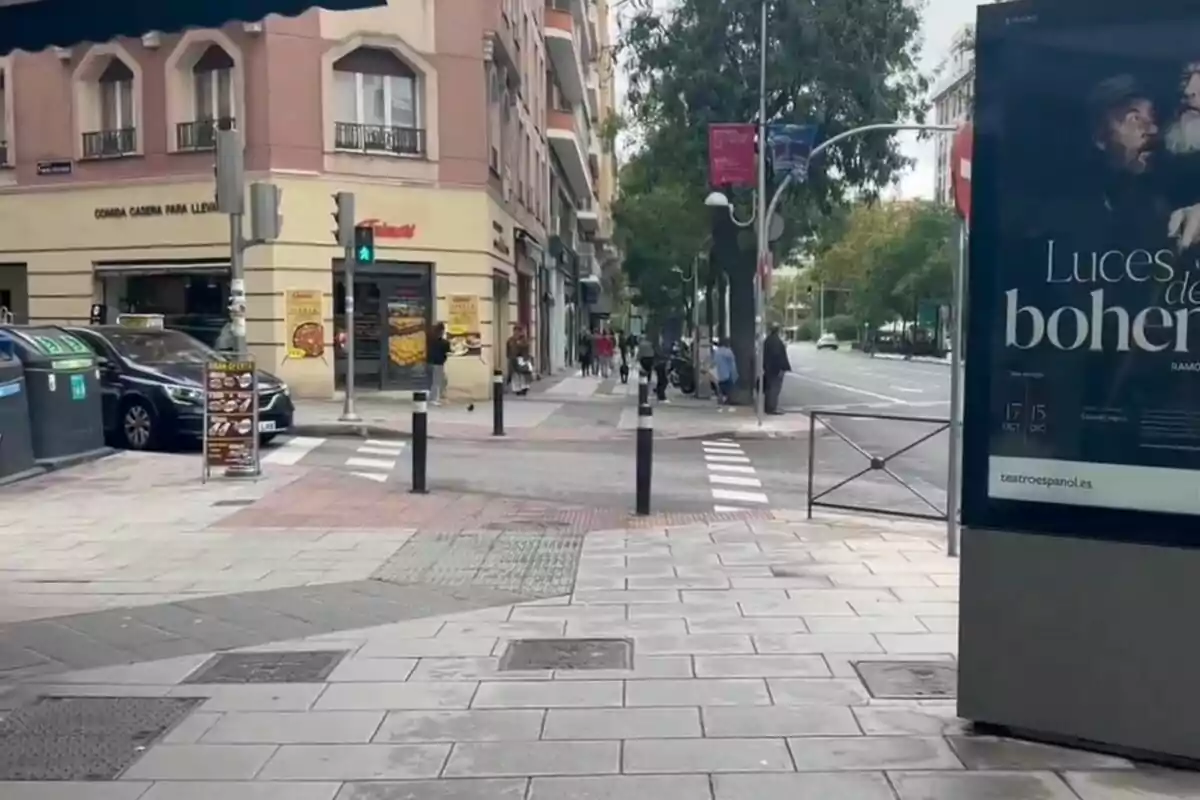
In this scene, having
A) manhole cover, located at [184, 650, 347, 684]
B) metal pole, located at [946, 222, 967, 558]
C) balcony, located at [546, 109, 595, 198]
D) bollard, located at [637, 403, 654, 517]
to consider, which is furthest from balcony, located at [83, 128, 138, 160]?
manhole cover, located at [184, 650, 347, 684]

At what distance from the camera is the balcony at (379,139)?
26.8 metres

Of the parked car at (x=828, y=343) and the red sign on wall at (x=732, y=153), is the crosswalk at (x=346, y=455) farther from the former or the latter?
the parked car at (x=828, y=343)

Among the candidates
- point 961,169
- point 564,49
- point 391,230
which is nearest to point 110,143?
point 391,230

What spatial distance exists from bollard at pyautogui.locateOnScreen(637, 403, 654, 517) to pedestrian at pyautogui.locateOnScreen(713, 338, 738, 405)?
53.3ft

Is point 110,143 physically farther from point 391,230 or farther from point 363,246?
point 363,246

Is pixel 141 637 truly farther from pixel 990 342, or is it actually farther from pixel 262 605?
pixel 990 342

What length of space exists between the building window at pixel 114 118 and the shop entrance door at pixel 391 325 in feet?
18.9

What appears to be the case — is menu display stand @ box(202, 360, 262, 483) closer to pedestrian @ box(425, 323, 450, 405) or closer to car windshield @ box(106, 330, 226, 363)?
car windshield @ box(106, 330, 226, 363)

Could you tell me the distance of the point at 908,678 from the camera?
246 inches

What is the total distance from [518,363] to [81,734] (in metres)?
25.7

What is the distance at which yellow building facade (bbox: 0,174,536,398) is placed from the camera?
85.6 feet

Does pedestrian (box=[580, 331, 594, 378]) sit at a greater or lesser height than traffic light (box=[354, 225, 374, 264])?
lesser

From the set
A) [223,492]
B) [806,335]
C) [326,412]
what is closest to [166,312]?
[326,412]

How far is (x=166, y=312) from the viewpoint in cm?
2781
